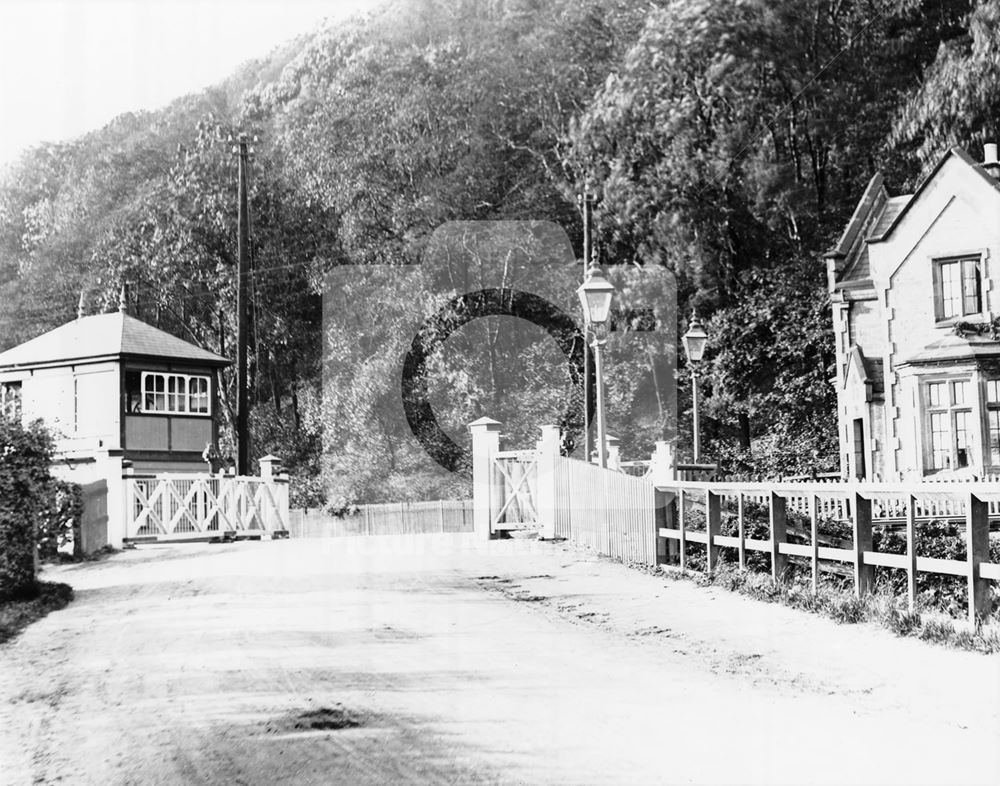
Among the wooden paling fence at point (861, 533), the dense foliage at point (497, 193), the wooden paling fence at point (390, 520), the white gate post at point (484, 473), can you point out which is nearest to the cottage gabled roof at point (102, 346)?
the dense foliage at point (497, 193)

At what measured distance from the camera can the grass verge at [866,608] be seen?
28.5 feet

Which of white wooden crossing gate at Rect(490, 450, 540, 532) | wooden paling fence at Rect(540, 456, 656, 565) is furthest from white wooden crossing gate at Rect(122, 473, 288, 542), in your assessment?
wooden paling fence at Rect(540, 456, 656, 565)

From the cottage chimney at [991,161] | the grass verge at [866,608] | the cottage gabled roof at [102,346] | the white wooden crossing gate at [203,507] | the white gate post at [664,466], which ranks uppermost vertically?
the cottage chimney at [991,161]

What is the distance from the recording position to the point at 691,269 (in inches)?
1521

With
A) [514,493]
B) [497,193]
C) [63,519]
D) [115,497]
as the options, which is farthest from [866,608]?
[497,193]

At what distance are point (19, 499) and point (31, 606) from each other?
1.31 m

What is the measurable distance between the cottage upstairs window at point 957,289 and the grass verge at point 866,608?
1629 cm

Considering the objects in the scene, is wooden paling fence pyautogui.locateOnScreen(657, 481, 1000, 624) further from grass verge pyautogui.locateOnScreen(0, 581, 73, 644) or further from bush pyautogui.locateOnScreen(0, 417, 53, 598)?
bush pyautogui.locateOnScreen(0, 417, 53, 598)

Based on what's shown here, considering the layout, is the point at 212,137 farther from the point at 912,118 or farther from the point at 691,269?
the point at 912,118

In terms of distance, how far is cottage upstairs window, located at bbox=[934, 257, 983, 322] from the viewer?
89.2 ft

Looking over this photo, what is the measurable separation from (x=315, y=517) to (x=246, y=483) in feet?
40.0

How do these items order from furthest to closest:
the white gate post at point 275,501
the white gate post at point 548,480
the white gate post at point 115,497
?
the white gate post at point 275,501
the white gate post at point 115,497
the white gate post at point 548,480

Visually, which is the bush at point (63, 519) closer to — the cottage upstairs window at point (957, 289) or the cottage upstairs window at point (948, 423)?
the cottage upstairs window at point (948, 423)

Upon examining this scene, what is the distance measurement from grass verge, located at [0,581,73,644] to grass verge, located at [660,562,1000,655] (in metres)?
6.54
